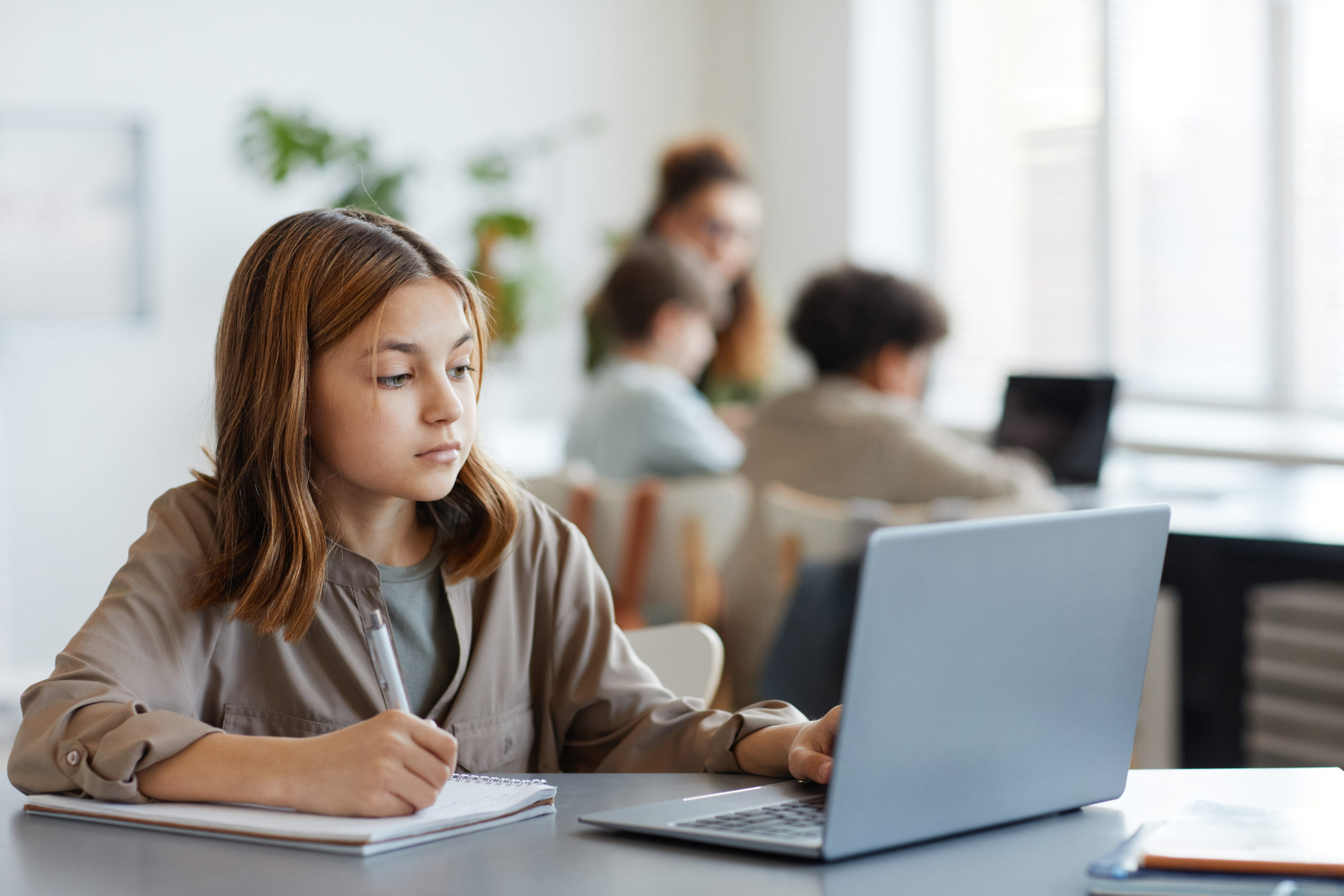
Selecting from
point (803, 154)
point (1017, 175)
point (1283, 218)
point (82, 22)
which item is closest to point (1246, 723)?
point (1283, 218)

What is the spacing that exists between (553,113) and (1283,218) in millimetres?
2264

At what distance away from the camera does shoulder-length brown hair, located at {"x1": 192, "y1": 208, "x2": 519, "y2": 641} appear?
1.07m

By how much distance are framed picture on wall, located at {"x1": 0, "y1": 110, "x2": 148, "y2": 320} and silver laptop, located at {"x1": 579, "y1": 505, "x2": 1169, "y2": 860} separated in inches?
133

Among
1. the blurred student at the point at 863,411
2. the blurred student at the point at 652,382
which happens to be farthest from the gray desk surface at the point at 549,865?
the blurred student at the point at 652,382


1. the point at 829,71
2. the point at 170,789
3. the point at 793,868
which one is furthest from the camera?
the point at 829,71

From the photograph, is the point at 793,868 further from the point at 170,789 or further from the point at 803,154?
the point at 803,154

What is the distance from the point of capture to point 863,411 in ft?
8.76

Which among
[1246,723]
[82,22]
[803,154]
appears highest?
[82,22]

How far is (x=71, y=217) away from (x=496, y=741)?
10.3 ft

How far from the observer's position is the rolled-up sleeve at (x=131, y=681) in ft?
3.05

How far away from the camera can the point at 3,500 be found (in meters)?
3.74

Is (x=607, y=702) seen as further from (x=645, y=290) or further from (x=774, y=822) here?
(x=645, y=290)

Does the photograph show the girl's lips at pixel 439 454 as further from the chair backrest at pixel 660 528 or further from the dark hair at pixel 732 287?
the dark hair at pixel 732 287

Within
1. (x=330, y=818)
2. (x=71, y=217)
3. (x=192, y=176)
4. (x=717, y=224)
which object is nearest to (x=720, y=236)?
(x=717, y=224)
